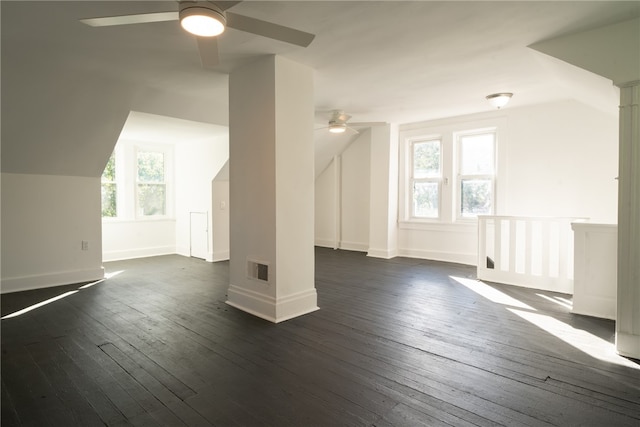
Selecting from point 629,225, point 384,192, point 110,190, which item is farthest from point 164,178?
point 629,225

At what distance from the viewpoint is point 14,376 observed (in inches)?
90.2

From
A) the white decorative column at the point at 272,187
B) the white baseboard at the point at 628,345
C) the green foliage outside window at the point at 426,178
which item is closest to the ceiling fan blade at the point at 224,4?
the white decorative column at the point at 272,187

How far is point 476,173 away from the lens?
5.90 m

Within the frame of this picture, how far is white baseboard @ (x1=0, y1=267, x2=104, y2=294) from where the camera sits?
430 cm

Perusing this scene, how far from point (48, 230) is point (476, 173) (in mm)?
6552

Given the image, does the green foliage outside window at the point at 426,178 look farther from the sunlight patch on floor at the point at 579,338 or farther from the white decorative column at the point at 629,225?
the white decorative column at the point at 629,225

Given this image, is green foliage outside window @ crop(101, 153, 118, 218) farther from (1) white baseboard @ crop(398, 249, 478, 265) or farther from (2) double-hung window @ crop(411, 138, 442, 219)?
(2) double-hung window @ crop(411, 138, 442, 219)

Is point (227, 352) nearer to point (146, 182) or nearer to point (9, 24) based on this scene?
point (9, 24)

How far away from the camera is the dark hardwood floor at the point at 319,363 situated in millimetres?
1896

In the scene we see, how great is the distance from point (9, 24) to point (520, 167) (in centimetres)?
620

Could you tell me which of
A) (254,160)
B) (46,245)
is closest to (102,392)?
(254,160)

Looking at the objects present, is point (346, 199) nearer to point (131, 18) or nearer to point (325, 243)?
point (325, 243)

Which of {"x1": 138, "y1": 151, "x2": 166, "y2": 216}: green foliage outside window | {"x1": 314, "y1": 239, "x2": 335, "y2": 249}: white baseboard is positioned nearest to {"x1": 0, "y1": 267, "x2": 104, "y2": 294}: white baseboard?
{"x1": 138, "y1": 151, "x2": 166, "y2": 216}: green foliage outside window

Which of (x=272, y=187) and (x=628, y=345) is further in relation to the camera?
(x=272, y=187)
